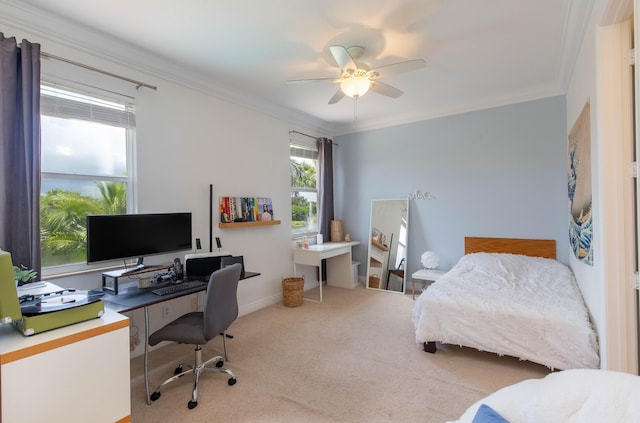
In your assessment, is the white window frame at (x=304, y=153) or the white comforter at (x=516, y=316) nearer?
the white comforter at (x=516, y=316)

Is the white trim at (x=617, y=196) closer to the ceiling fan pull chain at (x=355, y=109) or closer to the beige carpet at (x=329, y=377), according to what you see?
the beige carpet at (x=329, y=377)

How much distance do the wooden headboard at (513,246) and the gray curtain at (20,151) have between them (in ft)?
14.8

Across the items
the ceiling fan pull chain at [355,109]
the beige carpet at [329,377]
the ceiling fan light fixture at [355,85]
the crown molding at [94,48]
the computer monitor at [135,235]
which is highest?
the ceiling fan pull chain at [355,109]

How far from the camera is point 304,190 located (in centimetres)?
482

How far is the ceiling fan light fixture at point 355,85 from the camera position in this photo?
2512mm

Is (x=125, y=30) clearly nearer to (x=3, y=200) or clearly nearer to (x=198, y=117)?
(x=198, y=117)

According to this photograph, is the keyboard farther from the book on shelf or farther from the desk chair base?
the book on shelf

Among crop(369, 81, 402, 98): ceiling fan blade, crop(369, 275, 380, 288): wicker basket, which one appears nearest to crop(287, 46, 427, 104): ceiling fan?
crop(369, 81, 402, 98): ceiling fan blade

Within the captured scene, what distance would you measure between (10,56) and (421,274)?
14.5 ft

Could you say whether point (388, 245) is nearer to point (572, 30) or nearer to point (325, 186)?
point (325, 186)

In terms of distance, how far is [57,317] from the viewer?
1.45 m

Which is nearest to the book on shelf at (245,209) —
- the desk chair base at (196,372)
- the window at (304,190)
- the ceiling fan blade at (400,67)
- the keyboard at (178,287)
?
the window at (304,190)

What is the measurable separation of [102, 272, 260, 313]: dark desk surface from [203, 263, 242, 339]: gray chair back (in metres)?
0.23

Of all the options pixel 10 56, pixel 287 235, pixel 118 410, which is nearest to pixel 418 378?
pixel 118 410
